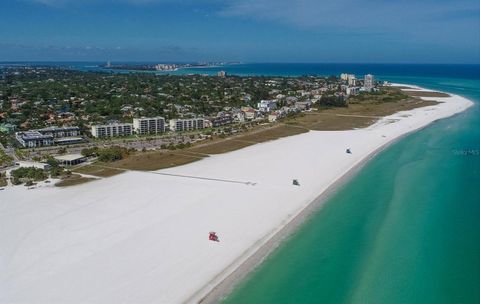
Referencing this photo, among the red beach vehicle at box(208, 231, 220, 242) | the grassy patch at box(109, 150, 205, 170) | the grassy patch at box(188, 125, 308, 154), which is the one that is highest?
the red beach vehicle at box(208, 231, 220, 242)

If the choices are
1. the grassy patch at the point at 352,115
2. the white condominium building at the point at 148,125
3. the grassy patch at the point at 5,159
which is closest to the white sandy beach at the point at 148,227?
the grassy patch at the point at 5,159

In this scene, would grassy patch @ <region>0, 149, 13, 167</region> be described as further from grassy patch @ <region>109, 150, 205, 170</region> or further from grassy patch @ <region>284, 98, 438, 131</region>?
grassy patch @ <region>284, 98, 438, 131</region>

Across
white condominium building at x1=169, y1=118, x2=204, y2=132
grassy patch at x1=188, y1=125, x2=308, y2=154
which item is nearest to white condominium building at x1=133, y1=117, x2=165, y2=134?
white condominium building at x1=169, y1=118, x2=204, y2=132

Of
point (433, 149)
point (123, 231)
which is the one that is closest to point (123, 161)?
point (123, 231)

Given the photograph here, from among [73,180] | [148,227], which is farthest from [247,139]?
[148,227]

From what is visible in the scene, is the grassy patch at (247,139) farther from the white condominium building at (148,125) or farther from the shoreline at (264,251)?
the shoreline at (264,251)
